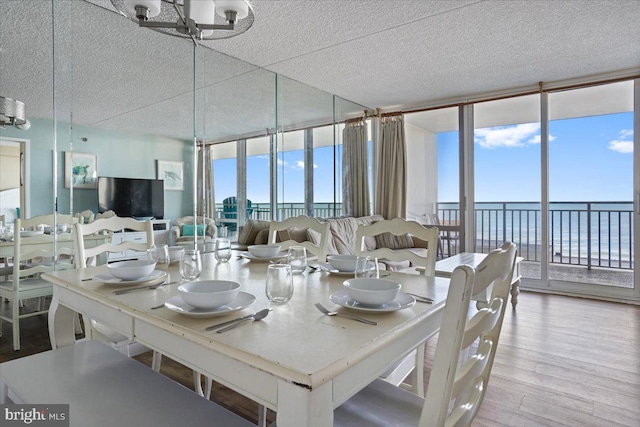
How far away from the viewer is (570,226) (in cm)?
498

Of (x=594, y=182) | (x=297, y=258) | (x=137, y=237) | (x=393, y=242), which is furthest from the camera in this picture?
(x=393, y=242)

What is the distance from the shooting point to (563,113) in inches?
169

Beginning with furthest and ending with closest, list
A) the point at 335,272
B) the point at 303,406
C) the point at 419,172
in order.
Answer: the point at 419,172 → the point at 335,272 → the point at 303,406

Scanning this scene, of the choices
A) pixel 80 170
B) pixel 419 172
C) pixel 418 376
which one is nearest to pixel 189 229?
pixel 80 170

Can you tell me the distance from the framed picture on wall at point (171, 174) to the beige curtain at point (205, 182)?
19 cm

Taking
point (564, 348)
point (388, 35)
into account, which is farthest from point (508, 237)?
point (388, 35)

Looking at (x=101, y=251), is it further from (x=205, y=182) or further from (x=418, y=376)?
(x=205, y=182)

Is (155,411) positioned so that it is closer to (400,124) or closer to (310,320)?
(310,320)

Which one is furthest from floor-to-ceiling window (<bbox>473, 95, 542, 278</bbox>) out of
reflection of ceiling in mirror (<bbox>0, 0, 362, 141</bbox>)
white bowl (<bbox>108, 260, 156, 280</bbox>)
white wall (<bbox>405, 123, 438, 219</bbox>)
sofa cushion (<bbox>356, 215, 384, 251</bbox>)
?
white bowl (<bbox>108, 260, 156, 280</bbox>)

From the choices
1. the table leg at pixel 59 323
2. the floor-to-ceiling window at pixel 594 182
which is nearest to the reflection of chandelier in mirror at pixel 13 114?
the table leg at pixel 59 323

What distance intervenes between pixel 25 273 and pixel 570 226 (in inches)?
240

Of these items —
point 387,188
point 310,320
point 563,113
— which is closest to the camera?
point 310,320

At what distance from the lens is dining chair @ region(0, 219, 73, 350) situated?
2.29 metres

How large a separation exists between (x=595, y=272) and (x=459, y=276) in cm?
552
